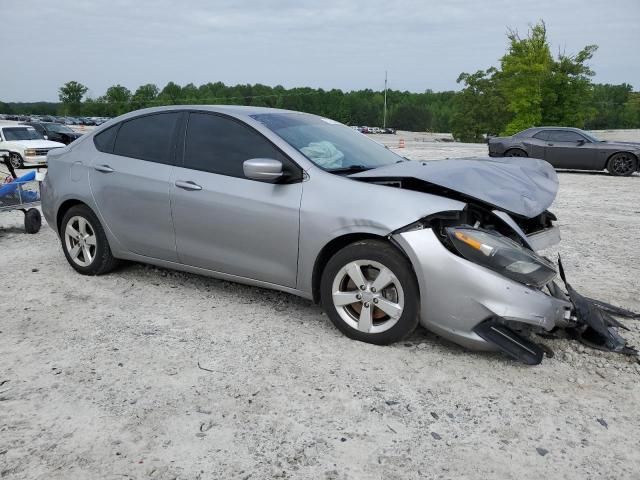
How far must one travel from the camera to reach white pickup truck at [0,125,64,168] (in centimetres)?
1733

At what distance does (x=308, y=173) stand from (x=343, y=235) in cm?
53

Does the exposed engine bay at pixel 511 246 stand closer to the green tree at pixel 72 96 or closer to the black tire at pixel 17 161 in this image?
the black tire at pixel 17 161

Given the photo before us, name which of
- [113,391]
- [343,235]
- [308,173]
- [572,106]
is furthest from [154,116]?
[572,106]

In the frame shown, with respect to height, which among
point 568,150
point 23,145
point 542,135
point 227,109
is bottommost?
point 23,145

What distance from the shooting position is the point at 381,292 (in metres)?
3.60

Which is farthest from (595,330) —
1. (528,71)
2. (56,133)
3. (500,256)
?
(528,71)

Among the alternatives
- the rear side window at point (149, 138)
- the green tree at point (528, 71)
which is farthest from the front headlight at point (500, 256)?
the green tree at point (528, 71)

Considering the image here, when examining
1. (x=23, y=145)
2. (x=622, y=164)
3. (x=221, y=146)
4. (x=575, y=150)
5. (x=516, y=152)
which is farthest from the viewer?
(x=23, y=145)

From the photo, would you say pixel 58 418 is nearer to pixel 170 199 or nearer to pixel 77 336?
pixel 77 336

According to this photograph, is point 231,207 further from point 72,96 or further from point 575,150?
point 72,96

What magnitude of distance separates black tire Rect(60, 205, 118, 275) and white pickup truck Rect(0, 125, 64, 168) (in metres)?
13.0

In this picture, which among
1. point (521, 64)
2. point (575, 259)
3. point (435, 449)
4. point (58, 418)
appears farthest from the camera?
point (521, 64)

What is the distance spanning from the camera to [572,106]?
3719 centimetres

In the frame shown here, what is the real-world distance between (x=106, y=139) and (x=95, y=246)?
0.97 meters
